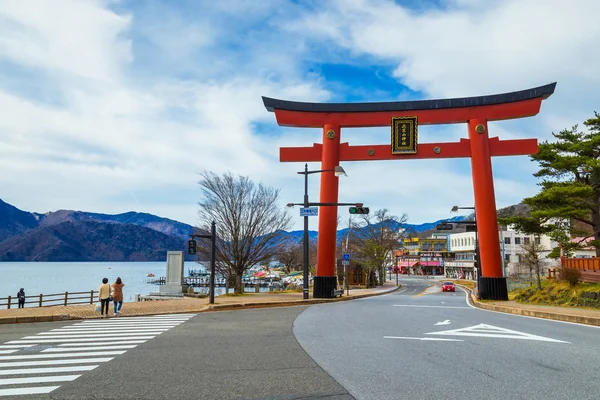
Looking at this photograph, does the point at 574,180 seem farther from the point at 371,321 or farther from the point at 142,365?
the point at 142,365

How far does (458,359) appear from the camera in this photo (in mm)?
7395

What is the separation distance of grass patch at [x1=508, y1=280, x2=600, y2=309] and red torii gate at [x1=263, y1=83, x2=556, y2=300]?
5.27 ft

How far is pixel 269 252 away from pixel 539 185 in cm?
1864

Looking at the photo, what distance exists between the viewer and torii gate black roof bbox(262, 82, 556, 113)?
982 inches

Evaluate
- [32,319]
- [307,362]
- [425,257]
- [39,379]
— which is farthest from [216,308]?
[425,257]

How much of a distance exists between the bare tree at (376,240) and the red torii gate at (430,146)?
97.3 feet

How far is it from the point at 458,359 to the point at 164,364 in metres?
5.01

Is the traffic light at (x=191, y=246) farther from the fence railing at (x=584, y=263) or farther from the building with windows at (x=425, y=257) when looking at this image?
the building with windows at (x=425, y=257)

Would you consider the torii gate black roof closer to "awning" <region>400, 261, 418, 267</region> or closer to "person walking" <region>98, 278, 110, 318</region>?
"person walking" <region>98, 278, 110, 318</region>

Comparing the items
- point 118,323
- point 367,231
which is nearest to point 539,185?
point 118,323

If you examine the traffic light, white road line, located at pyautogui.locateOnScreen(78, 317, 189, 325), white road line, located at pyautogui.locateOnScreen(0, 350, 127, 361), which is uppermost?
the traffic light

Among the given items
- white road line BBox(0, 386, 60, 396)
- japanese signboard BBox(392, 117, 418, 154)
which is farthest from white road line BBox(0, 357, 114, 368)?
japanese signboard BBox(392, 117, 418, 154)

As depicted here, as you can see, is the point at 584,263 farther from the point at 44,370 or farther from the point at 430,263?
the point at 430,263

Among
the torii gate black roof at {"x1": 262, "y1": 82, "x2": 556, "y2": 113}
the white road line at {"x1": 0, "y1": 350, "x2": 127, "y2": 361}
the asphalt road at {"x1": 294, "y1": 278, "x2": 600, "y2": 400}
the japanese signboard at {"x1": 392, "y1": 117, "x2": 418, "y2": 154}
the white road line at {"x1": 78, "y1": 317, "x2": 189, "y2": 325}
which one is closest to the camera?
the asphalt road at {"x1": 294, "y1": 278, "x2": 600, "y2": 400}
